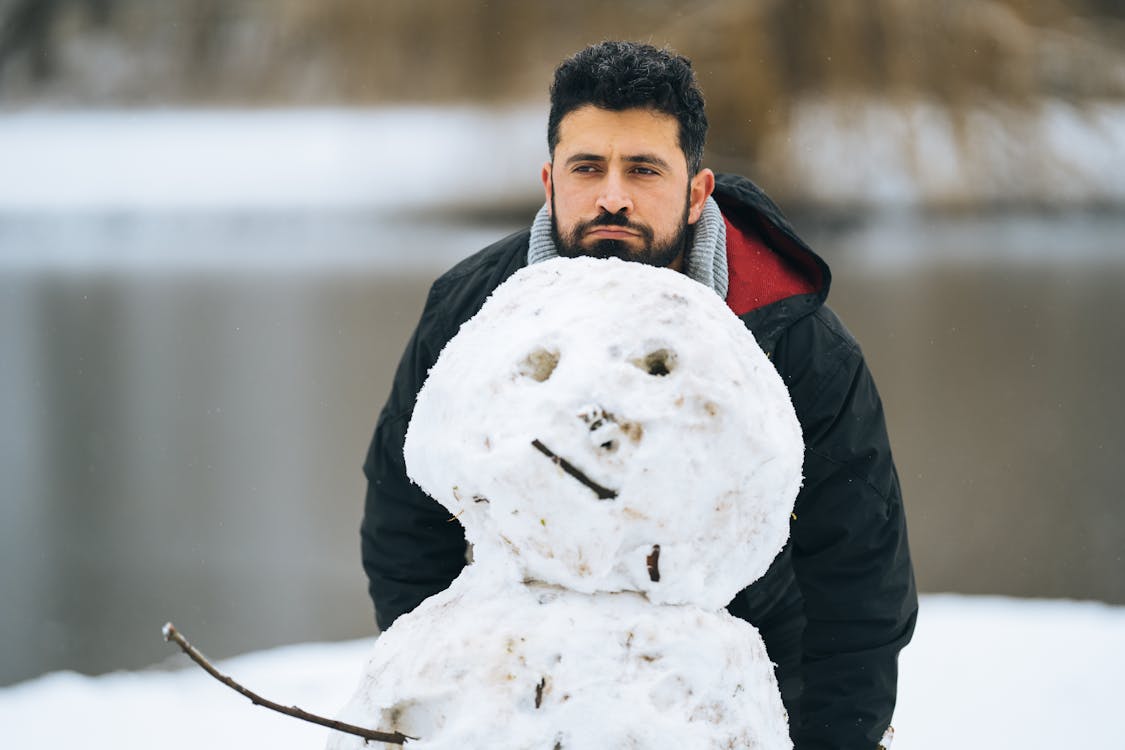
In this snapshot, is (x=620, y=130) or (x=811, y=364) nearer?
(x=620, y=130)

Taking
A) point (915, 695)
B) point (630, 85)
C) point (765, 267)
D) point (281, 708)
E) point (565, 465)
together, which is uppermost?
point (630, 85)

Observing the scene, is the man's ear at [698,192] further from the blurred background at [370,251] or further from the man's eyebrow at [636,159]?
the blurred background at [370,251]

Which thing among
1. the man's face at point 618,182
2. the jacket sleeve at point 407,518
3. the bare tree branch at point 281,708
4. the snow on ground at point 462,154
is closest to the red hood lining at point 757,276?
the man's face at point 618,182

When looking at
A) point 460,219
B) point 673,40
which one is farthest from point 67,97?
point 673,40

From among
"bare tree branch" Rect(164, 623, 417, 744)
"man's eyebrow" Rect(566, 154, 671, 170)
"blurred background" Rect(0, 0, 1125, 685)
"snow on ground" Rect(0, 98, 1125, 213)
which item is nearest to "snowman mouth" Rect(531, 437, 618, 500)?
"bare tree branch" Rect(164, 623, 417, 744)

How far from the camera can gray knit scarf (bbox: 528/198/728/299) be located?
83 centimetres

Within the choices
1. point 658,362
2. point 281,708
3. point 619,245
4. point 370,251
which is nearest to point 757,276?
point 619,245

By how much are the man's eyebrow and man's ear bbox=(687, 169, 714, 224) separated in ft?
0.24

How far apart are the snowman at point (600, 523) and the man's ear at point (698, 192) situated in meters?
0.24

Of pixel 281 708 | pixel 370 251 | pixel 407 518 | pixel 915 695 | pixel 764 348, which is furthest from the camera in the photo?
pixel 370 251

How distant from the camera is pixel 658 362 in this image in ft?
Result: 1.91

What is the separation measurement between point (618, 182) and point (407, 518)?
0.35m

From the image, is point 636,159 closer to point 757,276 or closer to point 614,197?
point 614,197

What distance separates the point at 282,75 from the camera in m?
6.73
